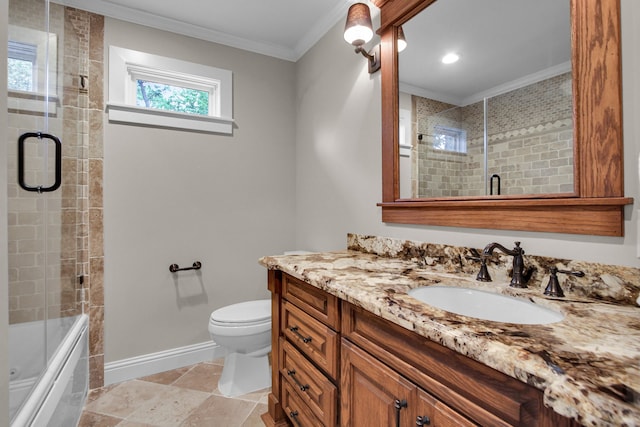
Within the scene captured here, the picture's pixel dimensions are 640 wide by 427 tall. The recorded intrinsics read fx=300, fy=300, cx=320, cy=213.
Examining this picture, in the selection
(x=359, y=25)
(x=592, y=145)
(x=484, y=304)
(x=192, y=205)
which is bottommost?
(x=484, y=304)

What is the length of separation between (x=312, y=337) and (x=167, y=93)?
2.09 meters

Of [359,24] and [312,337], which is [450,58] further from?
[312,337]

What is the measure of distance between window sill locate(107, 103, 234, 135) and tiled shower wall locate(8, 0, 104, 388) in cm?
10

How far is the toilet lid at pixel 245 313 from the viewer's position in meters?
1.85

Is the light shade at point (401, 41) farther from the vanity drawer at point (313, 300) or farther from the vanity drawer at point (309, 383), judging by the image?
the vanity drawer at point (309, 383)

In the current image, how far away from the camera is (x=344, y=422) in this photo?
1.05 m

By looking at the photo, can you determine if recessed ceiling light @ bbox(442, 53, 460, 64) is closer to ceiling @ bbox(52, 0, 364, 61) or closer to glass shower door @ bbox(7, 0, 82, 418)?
ceiling @ bbox(52, 0, 364, 61)

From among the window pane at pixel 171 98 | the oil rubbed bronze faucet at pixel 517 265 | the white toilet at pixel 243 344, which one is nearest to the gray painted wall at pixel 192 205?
the window pane at pixel 171 98

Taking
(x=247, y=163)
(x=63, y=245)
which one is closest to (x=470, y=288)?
(x=247, y=163)

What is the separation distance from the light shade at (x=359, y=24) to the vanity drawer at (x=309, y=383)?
1592 millimetres

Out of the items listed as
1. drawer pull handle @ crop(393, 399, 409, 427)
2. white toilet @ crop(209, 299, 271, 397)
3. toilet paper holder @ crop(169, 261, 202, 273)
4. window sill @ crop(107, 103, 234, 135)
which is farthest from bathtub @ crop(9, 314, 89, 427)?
window sill @ crop(107, 103, 234, 135)

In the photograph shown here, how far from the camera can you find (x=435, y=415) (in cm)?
72

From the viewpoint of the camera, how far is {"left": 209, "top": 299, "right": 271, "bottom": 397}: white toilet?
1.82m

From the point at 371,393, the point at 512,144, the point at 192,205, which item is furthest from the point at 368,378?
the point at 192,205
